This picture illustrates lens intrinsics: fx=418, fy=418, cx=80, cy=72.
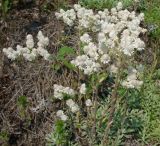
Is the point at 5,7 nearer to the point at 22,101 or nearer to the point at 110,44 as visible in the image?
the point at 22,101

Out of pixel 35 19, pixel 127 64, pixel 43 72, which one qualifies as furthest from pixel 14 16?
pixel 127 64

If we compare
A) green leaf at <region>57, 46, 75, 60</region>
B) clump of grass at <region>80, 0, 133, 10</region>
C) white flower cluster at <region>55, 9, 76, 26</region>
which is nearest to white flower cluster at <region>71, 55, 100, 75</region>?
white flower cluster at <region>55, 9, 76, 26</region>

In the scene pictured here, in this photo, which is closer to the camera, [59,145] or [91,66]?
[91,66]

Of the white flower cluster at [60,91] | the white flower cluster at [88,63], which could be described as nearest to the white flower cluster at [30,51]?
the white flower cluster at [60,91]

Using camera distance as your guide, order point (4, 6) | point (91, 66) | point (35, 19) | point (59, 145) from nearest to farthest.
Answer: point (91, 66)
point (59, 145)
point (4, 6)
point (35, 19)

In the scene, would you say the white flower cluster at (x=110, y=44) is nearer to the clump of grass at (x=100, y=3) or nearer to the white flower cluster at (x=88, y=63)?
the white flower cluster at (x=88, y=63)

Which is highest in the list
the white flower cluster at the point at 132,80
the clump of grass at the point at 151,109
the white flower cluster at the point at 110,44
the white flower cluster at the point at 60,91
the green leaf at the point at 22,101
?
the white flower cluster at the point at 110,44

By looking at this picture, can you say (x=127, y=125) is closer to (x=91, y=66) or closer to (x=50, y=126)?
(x=50, y=126)

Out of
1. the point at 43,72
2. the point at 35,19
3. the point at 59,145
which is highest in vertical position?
the point at 35,19

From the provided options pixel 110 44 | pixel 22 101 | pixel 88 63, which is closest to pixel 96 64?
pixel 88 63

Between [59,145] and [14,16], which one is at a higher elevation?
[14,16]

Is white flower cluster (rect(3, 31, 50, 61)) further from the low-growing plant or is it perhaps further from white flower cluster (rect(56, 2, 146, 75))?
the low-growing plant
